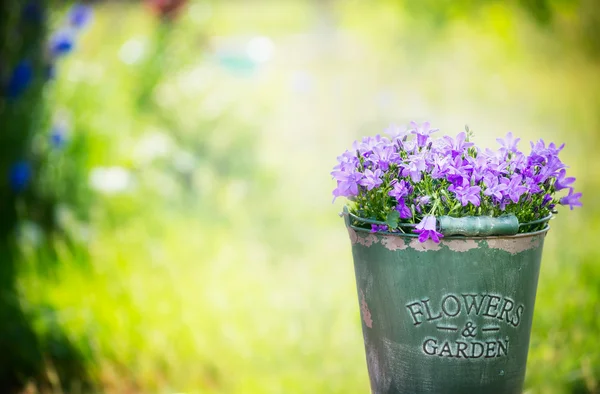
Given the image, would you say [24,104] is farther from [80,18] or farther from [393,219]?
[393,219]

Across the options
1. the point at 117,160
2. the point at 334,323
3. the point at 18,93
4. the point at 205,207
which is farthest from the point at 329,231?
the point at 18,93

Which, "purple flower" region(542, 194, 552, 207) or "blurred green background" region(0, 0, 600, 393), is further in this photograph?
"blurred green background" region(0, 0, 600, 393)

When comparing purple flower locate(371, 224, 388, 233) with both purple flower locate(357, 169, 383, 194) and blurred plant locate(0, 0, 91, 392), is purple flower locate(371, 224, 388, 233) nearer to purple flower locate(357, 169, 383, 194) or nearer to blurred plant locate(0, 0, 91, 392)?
purple flower locate(357, 169, 383, 194)

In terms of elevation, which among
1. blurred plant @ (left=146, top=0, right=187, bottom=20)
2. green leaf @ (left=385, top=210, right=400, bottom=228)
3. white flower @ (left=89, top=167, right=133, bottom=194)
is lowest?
white flower @ (left=89, top=167, right=133, bottom=194)

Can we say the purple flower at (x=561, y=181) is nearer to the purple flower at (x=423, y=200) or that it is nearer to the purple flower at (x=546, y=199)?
the purple flower at (x=546, y=199)

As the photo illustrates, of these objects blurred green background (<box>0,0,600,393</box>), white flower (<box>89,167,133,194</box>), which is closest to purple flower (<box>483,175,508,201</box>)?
blurred green background (<box>0,0,600,393</box>)

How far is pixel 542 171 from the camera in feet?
5.70

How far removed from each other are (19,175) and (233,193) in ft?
4.13

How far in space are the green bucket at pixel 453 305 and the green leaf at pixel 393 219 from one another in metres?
0.05

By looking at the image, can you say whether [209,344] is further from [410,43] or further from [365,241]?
[410,43]

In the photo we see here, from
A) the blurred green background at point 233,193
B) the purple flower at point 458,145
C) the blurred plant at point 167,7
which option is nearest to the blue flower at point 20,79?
the blurred green background at point 233,193

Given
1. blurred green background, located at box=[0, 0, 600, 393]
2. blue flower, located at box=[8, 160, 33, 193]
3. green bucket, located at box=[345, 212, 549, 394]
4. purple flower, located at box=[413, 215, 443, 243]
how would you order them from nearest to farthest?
purple flower, located at box=[413, 215, 443, 243], green bucket, located at box=[345, 212, 549, 394], blurred green background, located at box=[0, 0, 600, 393], blue flower, located at box=[8, 160, 33, 193]

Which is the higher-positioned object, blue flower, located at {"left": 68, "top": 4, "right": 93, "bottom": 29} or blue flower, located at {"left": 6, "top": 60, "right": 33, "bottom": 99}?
blue flower, located at {"left": 68, "top": 4, "right": 93, "bottom": 29}

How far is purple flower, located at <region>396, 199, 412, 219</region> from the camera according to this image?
170cm
